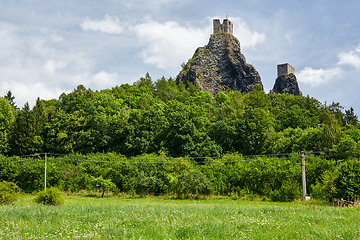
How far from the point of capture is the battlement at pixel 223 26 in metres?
150

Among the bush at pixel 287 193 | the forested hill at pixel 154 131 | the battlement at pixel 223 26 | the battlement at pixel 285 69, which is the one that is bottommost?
the bush at pixel 287 193

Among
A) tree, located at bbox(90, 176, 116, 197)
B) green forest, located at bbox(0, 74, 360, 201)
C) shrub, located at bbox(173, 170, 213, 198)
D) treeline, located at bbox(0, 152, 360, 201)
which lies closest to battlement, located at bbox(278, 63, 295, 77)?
green forest, located at bbox(0, 74, 360, 201)

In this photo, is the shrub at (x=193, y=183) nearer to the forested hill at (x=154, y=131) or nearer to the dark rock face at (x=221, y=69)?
the forested hill at (x=154, y=131)

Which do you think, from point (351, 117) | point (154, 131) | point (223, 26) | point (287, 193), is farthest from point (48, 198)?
point (223, 26)

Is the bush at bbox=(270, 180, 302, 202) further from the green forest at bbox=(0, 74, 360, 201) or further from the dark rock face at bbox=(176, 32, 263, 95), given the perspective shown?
the dark rock face at bbox=(176, 32, 263, 95)

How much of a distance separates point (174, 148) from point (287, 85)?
4300 inches

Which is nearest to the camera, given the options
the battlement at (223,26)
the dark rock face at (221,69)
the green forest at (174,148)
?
the green forest at (174,148)

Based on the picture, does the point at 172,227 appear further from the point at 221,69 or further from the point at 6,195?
the point at 221,69

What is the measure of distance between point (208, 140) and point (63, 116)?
1215 inches

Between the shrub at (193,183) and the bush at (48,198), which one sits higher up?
the bush at (48,198)

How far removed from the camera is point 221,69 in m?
139

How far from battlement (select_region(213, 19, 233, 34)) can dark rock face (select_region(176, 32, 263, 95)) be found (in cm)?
933

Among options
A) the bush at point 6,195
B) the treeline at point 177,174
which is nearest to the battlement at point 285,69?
the treeline at point 177,174

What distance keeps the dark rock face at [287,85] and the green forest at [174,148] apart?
249ft
